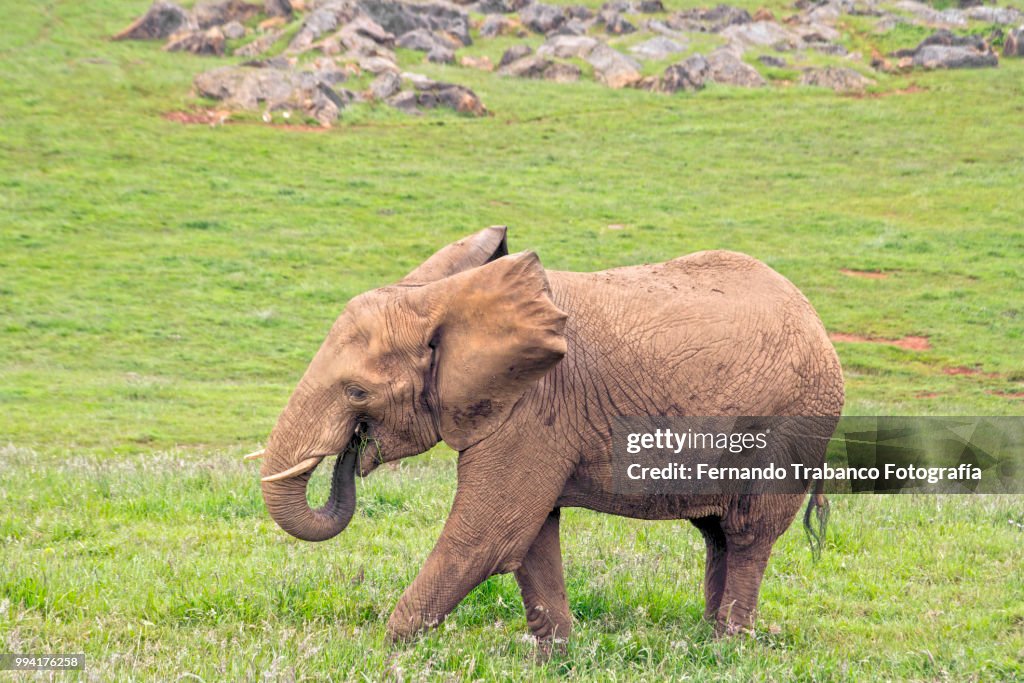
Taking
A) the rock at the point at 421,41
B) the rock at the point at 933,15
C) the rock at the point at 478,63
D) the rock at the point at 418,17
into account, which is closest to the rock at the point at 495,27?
the rock at the point at 418,17

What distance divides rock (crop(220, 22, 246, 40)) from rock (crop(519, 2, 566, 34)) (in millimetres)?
14466

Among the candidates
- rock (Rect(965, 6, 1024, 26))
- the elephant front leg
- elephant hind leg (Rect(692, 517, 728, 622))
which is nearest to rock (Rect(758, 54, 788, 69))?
rock (Rect(965, 6, 1024, 26))

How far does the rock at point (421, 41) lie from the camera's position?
51.2 m

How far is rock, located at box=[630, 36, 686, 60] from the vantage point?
171 ft

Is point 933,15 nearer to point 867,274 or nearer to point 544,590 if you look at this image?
point 867,274

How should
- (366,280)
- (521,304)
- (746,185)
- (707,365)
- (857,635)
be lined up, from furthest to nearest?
(746,185), (366,280), (857,635), (707,365), (521,304)

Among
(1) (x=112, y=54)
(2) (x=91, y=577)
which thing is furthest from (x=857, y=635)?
(1) (x=112, y=54)

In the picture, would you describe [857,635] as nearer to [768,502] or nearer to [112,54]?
[768,502]

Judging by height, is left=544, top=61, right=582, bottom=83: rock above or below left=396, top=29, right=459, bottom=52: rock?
below

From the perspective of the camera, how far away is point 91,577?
23.7 feet

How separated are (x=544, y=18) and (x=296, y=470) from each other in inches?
2137

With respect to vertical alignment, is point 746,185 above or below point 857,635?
below

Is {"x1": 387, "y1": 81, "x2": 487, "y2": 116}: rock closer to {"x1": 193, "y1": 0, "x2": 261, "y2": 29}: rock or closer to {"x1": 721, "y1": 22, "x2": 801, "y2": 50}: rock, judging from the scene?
{"x1": 193, "y1": 0, "x2": 261, "y2": 29}: rock

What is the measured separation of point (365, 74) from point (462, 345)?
4168cm
